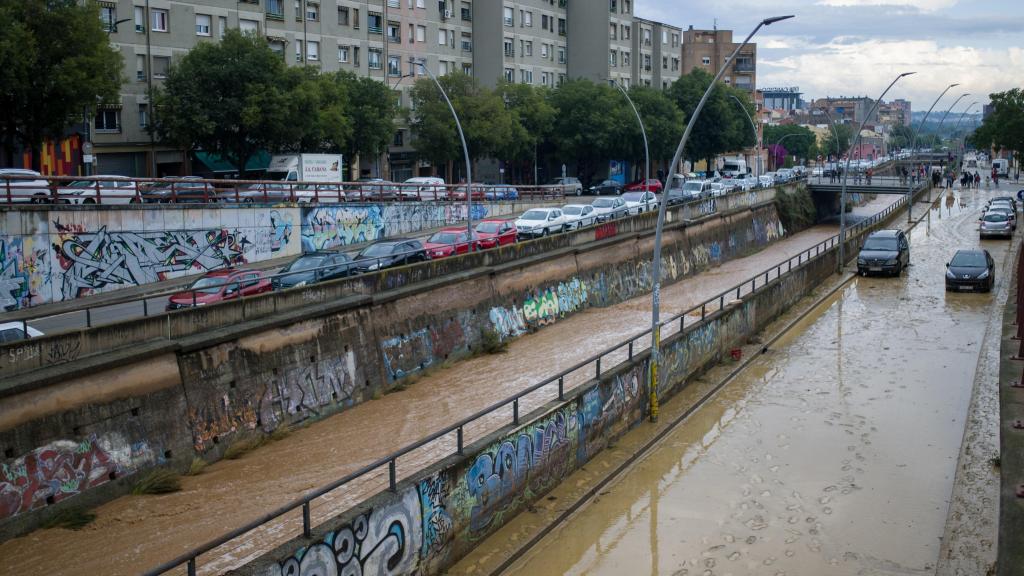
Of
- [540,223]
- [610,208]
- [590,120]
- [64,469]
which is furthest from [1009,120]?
[64,469]

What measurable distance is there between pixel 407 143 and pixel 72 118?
30.4m

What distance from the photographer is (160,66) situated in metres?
47.7

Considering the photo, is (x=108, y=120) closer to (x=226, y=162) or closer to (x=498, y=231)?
(x=226, y=162)

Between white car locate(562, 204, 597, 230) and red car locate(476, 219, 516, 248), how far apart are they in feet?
10.1

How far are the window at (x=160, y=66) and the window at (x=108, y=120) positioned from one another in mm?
2731

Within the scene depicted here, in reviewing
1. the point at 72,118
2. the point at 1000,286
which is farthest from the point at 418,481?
the point at 1000,286

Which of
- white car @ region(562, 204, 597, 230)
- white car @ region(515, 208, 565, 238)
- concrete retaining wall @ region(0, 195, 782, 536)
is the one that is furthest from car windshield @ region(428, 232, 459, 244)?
white car @ region(562, 204, 597, 230)

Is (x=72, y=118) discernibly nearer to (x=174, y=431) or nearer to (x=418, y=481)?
(x=174, y=431)

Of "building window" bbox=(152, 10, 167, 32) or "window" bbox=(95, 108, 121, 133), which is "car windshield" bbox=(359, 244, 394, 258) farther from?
"building window" bbox=(152, 10, 167, 32)

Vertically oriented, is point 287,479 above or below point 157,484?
below

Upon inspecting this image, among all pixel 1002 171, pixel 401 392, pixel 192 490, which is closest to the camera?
pixel 192 490

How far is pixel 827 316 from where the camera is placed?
119 feet

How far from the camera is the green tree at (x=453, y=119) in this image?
2393 inches

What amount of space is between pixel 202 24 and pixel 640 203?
2480 cm
